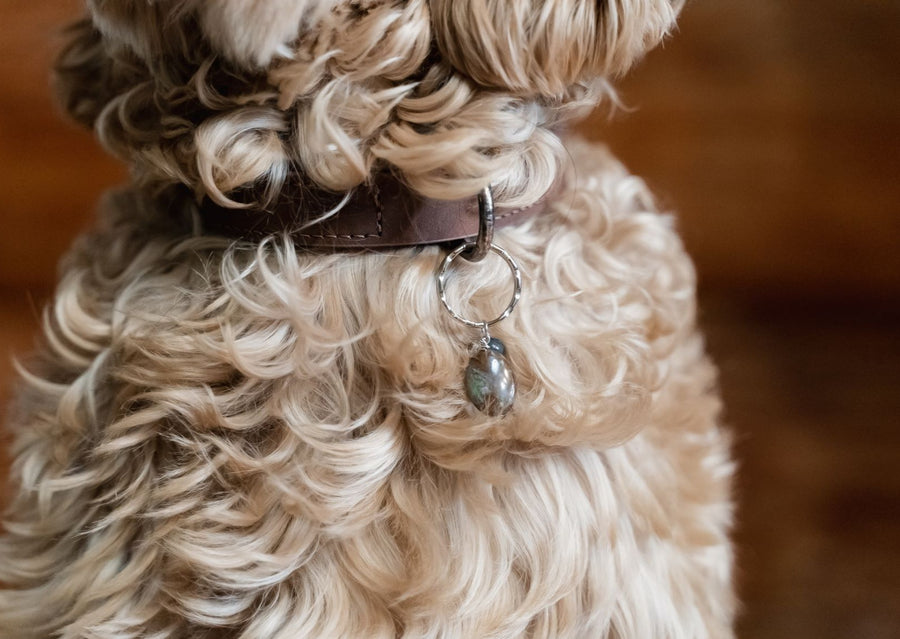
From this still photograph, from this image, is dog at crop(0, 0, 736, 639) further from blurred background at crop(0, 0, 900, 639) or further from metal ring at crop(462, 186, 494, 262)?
blurred background at crop(0, 0, 900, 639)

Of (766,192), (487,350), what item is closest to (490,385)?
(487,350)

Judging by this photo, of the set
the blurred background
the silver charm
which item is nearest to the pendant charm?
the silver charm

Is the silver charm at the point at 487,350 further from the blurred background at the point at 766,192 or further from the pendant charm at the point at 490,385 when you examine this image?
the blurred background at the point at 766,192

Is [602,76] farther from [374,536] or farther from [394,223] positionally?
[374,536]

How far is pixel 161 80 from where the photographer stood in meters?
0.52

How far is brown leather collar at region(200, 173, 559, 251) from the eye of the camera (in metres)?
0.51

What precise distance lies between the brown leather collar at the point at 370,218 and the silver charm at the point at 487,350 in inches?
0.4

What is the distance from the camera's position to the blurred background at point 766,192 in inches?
44.4

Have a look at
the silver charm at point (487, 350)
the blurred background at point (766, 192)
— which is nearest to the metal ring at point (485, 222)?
the silver charm at point (487, 350)

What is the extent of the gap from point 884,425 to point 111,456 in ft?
2.90

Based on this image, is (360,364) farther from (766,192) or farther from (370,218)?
(766,192)

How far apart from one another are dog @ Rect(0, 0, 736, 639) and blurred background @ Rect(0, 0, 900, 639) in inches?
23.8

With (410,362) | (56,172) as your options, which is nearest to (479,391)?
(410,362)

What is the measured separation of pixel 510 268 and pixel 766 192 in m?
0.76
